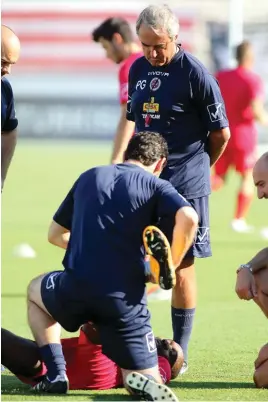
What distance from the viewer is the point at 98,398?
6.09 metres

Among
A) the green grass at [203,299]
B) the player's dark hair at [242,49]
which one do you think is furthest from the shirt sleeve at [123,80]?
the player's dark hair at [242,49]

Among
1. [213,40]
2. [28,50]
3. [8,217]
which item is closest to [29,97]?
[28,50]

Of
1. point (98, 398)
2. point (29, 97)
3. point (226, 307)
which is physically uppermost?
point (98, 398)

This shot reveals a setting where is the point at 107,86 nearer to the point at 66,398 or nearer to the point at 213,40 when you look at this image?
the point at 213,40

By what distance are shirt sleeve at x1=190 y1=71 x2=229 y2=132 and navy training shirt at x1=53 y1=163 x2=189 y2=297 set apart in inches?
49.0

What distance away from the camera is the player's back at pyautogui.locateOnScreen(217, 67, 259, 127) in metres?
15.7

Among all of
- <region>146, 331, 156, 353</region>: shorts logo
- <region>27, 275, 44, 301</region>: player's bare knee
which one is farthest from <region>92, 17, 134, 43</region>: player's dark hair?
<region>146, 331, 156, 353</region>: shorts logo

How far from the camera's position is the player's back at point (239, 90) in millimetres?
15656

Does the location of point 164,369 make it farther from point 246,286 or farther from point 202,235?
point 202,235

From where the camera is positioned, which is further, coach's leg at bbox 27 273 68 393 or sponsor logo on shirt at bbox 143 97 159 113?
sponsor logo on shirt at bbox 143 97 159 113

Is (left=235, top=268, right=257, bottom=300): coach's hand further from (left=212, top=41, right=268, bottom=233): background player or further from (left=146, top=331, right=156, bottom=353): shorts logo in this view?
(left=212, top=41, right=268, bottom=233): background player

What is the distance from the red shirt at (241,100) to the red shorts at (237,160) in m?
0.08

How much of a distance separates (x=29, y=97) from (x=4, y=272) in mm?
23708

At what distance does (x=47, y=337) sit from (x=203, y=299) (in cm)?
402
